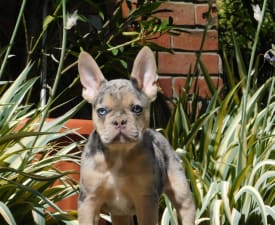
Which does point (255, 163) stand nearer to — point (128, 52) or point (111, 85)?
point (128, 52)

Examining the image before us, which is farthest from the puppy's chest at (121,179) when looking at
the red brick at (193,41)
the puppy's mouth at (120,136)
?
the red brick at (193,41)

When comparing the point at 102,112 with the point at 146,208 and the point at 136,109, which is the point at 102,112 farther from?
the point at 146,208

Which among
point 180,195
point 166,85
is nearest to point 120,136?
point 180,195

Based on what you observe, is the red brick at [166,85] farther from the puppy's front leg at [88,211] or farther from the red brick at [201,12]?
the puppy's front leg at [88,211]

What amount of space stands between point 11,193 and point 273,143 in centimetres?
119

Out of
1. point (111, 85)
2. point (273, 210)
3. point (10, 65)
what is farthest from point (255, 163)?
point (10, 65)

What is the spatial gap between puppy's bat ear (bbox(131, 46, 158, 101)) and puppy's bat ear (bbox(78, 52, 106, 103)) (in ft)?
0.34

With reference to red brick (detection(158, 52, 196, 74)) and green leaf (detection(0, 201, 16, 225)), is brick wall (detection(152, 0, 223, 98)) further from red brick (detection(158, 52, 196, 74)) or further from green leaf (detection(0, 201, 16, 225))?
green leaf (detection(0, 201, 16, 225))

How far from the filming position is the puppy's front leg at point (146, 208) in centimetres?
220

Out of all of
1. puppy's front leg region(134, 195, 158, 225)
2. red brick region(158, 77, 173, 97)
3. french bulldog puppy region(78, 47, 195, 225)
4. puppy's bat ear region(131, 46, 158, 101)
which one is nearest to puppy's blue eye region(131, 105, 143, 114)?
french bulldog puppy region(78, 47, 195, 225)

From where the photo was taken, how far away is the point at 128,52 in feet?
13.9

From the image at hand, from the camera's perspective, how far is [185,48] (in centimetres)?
488

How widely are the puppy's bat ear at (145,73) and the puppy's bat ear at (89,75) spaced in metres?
0.10

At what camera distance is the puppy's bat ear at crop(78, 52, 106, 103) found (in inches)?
91.1
